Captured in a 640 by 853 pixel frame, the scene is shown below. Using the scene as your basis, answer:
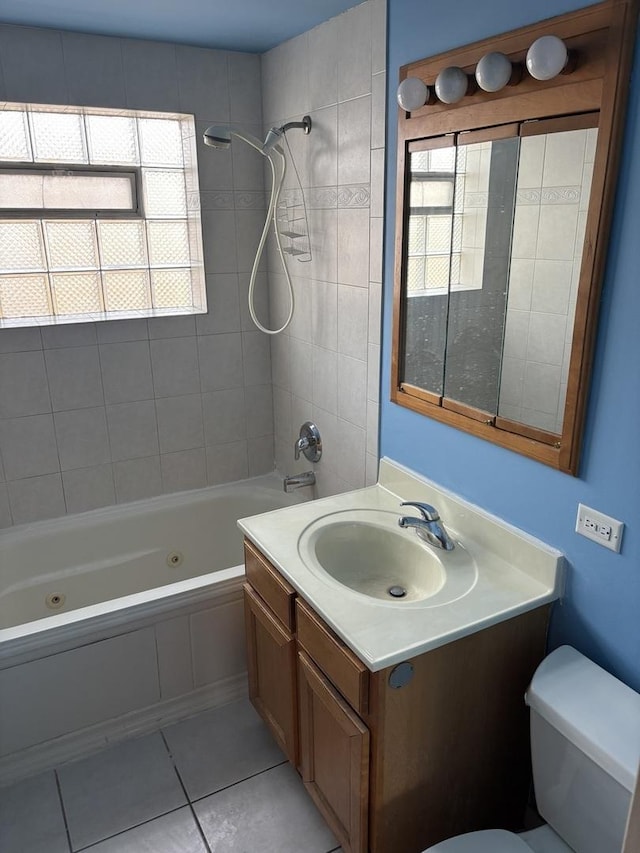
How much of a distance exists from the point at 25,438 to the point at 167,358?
687 mm

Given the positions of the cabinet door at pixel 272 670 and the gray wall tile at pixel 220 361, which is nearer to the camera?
the cabinet door at pixel 272 670

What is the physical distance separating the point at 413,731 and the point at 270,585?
0.58m

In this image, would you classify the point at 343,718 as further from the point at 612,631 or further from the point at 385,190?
the point at 385,190

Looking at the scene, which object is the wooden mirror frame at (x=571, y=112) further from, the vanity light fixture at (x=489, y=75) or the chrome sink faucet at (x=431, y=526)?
the chrome sink faucet at (x=431, y=526)

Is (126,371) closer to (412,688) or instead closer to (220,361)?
(220,361)

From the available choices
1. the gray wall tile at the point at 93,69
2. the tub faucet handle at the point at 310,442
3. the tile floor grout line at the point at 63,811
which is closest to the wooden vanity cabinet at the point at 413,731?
the tile floor grout line at the point at 63,811

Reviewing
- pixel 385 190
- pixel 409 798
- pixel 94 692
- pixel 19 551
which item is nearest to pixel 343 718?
pixel 409 798

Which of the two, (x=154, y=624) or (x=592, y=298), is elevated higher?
(x=592, y=298)

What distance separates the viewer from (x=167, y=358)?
289 cm

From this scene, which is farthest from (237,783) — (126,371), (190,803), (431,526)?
(126,371)

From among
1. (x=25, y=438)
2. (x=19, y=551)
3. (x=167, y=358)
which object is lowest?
(x=19, y=551)

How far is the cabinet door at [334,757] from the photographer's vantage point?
1540 mm

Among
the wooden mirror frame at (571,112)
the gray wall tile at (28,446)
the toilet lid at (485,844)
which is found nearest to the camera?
the wooden mirror frame at (571,112)

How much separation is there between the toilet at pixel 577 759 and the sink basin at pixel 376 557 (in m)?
0.38
